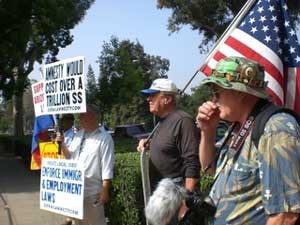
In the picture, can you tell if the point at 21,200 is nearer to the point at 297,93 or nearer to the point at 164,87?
the point at 164,87

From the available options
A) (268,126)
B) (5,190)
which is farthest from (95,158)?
(5,190)

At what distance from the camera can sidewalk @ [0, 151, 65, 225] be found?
9.97 m

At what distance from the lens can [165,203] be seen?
134 inches

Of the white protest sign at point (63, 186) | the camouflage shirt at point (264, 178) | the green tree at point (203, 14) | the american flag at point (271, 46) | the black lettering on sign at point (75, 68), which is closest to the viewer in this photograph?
the camouflage shirt at point (264, 178)

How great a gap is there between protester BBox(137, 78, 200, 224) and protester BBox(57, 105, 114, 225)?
0.84 meters

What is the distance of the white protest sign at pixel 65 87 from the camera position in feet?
19.3

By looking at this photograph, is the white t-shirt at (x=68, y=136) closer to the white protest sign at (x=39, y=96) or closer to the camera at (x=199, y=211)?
the white protest sign at (x=39, y=96)

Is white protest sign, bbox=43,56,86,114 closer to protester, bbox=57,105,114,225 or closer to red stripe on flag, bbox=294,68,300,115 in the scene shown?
protester, bbox=57,105,114,225

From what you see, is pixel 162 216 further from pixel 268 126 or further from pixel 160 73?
pixel 160 73

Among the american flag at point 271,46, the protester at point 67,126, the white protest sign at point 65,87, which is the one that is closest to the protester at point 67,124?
the protester at point 67,126

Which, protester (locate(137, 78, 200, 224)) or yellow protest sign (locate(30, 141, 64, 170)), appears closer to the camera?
protester (locate(137, 78, 200, 224))

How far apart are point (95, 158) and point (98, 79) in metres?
35.9

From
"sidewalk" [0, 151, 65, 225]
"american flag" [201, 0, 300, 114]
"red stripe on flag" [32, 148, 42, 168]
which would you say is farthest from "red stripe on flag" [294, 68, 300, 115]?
"sidewalk" [0, 151, 65, 225]

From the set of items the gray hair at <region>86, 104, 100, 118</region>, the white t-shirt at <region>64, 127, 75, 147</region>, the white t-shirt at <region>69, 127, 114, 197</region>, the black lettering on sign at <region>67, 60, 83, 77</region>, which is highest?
the black lettering on sign at <region>67, 60, 83, 77</region>
